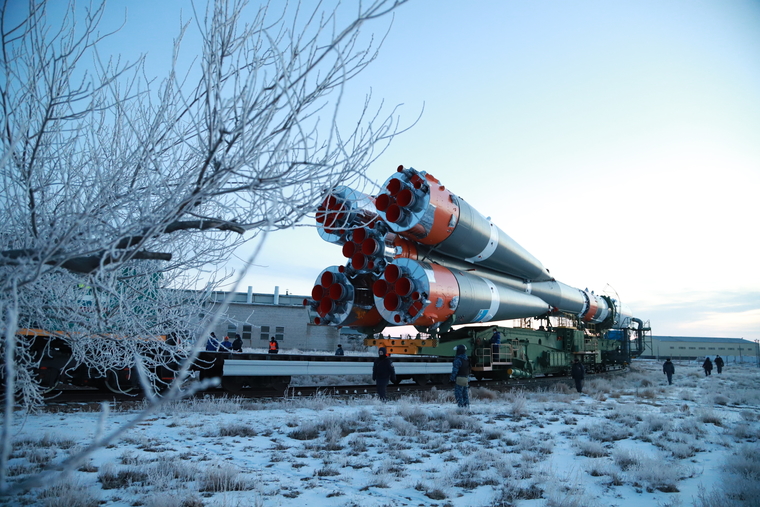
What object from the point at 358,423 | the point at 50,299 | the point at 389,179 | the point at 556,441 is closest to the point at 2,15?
the point at 50,299

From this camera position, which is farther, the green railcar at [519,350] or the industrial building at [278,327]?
the industrial building at [278,327]

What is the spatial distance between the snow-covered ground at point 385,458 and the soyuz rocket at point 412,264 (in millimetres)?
2951

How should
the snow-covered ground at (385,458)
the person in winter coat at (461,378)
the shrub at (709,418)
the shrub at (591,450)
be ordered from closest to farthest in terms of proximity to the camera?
the snow-covered ground at (385,458) < the shrub at (591,450) < the shrub at (709,418) < the person in winter coat at (461,378)

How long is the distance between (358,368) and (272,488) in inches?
328

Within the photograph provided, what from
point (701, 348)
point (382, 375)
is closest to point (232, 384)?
point (382, 375)

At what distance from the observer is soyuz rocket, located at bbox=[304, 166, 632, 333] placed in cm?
1149

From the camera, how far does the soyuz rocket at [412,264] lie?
1149 cm

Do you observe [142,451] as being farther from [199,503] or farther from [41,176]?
[41,176]

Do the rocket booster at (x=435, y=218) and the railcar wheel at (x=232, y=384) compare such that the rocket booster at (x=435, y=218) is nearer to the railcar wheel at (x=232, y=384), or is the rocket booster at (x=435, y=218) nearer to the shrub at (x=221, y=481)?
the railcar wheel at (x=232, y=384)

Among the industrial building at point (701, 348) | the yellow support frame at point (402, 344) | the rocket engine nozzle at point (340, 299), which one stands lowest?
the industrial building at point (701, 348)

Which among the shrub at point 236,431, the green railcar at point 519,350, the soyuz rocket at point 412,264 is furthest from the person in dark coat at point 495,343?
the shrub at point 236,431

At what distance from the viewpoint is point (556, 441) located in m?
7.55

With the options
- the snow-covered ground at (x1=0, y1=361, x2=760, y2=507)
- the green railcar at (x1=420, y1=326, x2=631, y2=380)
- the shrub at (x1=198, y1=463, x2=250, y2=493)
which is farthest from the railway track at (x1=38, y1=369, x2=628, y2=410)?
the shrub at (x1=198, y1=463, x2=250, y2=493)

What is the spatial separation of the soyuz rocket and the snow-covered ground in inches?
116
